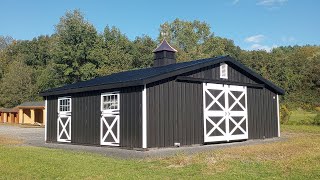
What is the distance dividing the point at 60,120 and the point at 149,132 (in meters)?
6.71

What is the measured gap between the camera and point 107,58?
1953 inches

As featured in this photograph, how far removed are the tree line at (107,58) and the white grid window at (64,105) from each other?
26.1 metres

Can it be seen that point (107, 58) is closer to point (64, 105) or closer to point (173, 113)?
point (64, 105)

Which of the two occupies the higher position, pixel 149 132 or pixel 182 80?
pixel 182 80

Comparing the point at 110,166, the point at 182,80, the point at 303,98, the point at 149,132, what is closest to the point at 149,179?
the point at 110,166

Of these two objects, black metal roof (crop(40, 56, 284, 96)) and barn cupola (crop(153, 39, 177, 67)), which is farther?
barn cupola (crop(153, 39, 177, 67))

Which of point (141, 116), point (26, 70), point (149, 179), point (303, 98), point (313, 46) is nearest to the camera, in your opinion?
point (149, 179)

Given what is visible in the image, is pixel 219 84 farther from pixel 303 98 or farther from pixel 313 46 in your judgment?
pixel 313 46

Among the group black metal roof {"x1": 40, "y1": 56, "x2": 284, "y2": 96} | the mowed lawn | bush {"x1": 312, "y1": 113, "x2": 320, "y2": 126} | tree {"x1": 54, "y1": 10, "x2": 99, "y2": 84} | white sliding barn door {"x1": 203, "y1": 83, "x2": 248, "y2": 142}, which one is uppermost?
tree {"x1": 54, "y1": 10, "x2": 99, "y2": 84}

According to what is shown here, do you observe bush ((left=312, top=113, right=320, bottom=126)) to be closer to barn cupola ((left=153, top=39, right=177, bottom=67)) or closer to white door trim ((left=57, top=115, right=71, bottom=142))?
barn cupola ((left=153, top=39, right=177, bottom=67))

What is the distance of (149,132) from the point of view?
1377 cm

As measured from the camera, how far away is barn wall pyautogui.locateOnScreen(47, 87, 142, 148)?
14016 millimetres

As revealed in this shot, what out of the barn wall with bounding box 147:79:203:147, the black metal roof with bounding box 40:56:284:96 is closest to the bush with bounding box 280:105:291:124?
the black metal roof with bounding box 40:56:284:96

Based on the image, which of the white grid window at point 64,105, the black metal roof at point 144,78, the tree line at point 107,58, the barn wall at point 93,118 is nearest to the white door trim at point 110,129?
the barn wall at point 93,118
